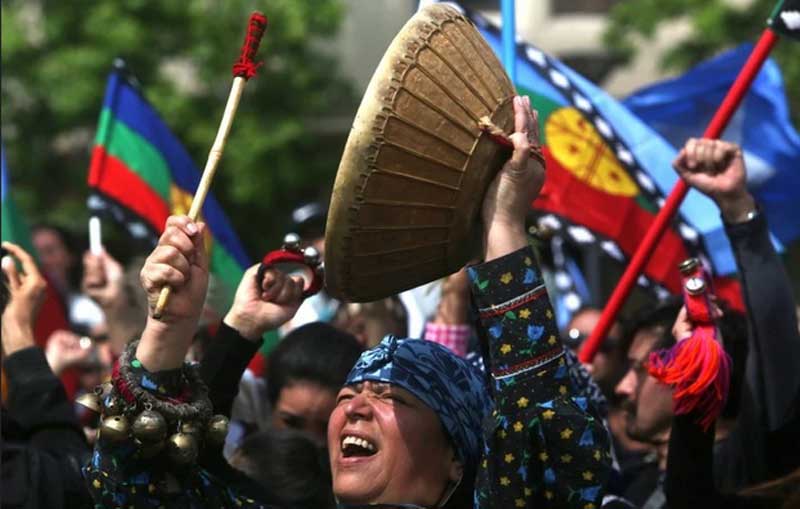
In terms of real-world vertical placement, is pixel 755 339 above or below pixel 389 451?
above

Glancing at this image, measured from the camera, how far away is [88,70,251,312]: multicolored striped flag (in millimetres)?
6608

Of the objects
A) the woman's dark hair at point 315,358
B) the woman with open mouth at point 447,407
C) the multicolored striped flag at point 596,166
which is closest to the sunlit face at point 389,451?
the woman with open mouth at point 447,407

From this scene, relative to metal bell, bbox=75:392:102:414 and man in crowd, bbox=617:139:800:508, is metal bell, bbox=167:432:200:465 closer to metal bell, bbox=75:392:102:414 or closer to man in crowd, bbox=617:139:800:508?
metal bell, bbox=75:392:102:414

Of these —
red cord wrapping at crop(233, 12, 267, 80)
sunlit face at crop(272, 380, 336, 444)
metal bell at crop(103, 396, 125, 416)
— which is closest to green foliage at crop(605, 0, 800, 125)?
sunlit face at crop(272, 380, 336, 444)

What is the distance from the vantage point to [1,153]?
5965mm

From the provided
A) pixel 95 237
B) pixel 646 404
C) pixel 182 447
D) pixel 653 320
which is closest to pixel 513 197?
pixel 182 447

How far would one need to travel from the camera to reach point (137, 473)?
3166mm

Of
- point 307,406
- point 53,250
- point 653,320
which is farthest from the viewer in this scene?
point 53,250

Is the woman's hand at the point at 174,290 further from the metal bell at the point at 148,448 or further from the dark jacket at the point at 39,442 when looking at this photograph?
the dark jacket at the point at 39,442

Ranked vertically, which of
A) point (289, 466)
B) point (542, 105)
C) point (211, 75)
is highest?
point (211, 75)

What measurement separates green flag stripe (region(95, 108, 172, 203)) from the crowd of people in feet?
3.95

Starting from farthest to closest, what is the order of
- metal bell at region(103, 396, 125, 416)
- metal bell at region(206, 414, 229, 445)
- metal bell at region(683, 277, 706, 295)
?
metal bell at region(683, 277, 706, 295) → metal bell at region(206, 414, 229, 445) → metal bell at region(103, 396, 125, 416)

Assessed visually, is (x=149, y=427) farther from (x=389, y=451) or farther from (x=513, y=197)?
(x=513, y=197)

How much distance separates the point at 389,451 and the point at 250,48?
0.78 metres
